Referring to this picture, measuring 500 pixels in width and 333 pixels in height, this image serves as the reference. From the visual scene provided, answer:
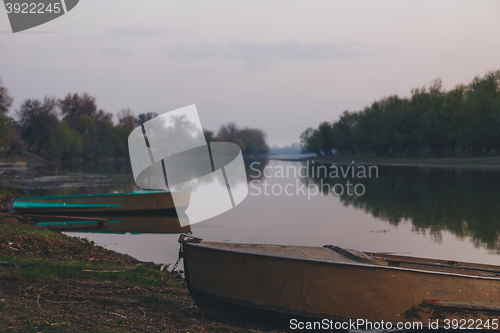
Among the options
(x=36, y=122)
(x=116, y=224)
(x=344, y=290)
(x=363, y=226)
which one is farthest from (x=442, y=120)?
(x=36, y=122)

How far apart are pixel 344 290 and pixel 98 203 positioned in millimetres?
17748

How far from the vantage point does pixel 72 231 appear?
18000mm

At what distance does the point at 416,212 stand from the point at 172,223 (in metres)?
11.8

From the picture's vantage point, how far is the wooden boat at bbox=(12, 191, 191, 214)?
21125 mm

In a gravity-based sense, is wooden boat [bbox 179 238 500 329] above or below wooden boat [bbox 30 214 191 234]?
above

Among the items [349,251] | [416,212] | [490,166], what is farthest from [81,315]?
[490,166]

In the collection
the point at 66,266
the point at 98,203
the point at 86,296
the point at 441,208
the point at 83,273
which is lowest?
the point at 441,208

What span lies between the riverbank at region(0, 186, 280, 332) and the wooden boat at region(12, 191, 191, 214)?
10.6m

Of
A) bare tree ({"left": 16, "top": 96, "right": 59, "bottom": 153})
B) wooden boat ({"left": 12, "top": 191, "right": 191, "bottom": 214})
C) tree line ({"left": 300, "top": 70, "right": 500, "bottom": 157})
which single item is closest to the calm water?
wooden boat ({"left": 12, "top": 191, "right": 191, "bottom": 214})

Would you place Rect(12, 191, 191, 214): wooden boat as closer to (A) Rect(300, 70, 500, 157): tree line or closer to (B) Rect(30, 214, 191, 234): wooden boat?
(B) Rect(30, 214, 191, 234): wooden boat

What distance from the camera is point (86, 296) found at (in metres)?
7.02

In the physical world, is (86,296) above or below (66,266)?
above

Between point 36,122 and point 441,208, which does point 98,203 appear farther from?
point 36,122

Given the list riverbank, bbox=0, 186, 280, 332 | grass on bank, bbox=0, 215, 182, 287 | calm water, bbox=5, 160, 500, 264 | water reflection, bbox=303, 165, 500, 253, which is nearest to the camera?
riverbank, bbox=0, 186, 280, 332
